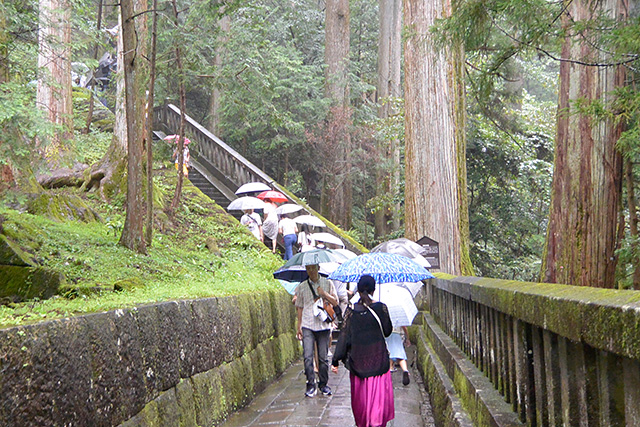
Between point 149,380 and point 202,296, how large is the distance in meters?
1.98

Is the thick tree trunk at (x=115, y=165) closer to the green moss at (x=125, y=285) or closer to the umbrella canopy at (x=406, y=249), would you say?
the umbrella canopy at (x=406, y=249)

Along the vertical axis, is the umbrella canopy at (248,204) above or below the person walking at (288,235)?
above

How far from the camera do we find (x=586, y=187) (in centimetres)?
884

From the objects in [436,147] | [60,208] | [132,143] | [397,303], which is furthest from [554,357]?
[436,147]

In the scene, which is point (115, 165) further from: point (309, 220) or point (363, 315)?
point (363, 315)

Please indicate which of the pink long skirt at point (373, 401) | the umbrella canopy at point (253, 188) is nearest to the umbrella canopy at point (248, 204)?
the umbrella canopy at point (253, 188)

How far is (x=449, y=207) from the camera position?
1398cm

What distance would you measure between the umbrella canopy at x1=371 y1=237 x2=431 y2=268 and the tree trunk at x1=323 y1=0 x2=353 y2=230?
1248 cm

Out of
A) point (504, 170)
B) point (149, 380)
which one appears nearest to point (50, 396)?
point (149, 380)

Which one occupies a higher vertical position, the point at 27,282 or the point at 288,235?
the point at 288,235

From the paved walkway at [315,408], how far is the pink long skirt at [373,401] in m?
0.75

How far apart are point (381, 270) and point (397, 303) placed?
3.10 feet

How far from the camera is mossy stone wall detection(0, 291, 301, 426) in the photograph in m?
3.43

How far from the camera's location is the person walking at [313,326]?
8758 mm
